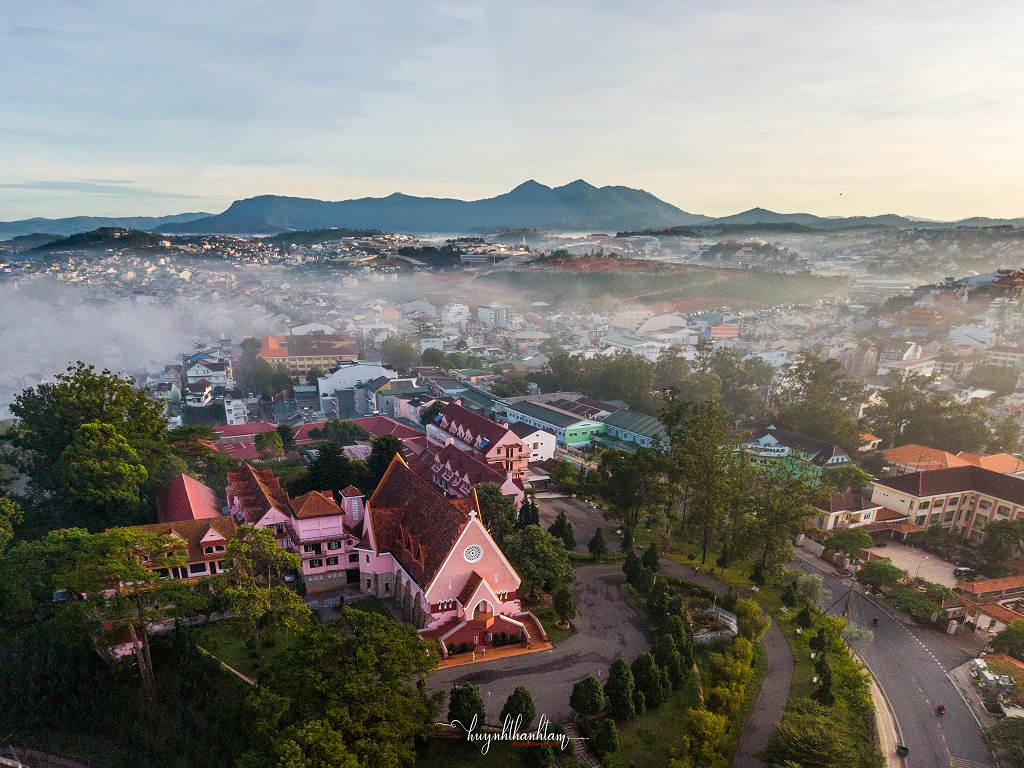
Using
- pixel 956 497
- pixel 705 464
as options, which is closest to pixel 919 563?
pixel 956 497

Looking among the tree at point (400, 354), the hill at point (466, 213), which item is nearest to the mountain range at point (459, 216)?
the hill at point (466, 213)

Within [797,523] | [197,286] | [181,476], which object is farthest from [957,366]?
[197,286]

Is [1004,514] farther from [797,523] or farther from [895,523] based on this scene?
[797,523]

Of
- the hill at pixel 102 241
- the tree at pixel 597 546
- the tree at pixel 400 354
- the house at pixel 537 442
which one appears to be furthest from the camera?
the hill at pixel 102 241

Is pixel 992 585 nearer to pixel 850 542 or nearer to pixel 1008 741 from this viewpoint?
pixel 850 542

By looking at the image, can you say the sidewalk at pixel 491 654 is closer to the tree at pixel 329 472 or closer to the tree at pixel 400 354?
the tree at pixel 329 472

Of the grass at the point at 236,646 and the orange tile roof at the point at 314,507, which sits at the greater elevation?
the orange tile roof at the point at 314,507
